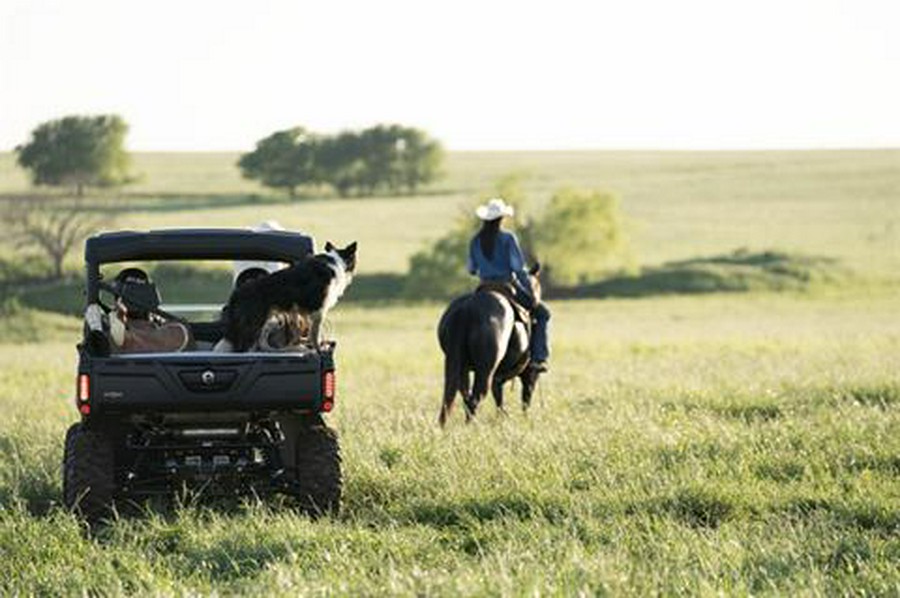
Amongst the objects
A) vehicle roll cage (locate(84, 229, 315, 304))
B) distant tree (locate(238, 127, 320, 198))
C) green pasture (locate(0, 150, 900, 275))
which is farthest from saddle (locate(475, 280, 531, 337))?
distant tree (locate(238, 127, 320, 198))

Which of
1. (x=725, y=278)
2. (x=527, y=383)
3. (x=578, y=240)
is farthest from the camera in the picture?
(x=578, y=240)

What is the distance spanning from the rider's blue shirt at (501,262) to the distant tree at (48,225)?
5262 centimetres

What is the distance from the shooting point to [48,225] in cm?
7012

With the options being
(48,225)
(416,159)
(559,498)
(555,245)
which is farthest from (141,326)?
(416,159)

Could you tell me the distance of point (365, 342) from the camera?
3719 centimetres

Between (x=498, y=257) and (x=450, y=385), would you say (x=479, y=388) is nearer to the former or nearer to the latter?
(x=450, y=385)

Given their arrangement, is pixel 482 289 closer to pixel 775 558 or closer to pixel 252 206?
pixel 775 558

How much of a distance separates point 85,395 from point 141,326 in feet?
3.76

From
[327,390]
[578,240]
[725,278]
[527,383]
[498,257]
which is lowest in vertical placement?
[725,278]

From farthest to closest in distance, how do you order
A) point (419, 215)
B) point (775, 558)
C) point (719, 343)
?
point (419, 215) < point (719, 343) < point (775, 558)

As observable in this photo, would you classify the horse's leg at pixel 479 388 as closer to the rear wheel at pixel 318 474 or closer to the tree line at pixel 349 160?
the rear wheel at pixel 318 474

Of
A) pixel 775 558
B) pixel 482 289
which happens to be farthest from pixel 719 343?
pixel 775 558

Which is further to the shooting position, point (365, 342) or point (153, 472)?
point (365, 342)

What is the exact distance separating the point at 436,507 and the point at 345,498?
1.06m
